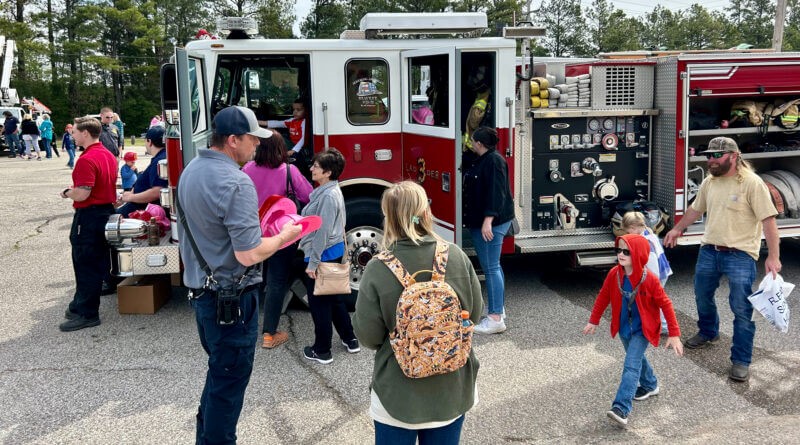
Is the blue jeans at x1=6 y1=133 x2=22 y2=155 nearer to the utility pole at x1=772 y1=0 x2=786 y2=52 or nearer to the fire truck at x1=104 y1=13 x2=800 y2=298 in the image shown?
the fire truck at x1=104 y1=13 x2=800 y2=298

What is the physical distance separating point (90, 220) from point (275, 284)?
1745 millimetres

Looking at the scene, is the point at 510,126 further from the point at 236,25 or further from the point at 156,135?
the point at 156,135

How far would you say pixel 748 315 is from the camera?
4895mm

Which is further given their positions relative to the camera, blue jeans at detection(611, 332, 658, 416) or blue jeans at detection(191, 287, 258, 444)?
blue jeans at detection(611, 332, 658, 416)

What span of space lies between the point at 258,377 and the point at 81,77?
46.0 metres

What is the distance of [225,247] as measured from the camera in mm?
3273

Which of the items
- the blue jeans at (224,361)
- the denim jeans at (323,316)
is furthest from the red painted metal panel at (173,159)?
the blue jeans at (224,361)

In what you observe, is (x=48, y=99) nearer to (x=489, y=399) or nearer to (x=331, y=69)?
(x=331, y=69)

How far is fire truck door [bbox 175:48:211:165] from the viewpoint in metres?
5.44

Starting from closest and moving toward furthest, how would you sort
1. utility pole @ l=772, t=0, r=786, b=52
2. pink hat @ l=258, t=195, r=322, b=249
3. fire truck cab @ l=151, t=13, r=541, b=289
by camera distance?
pink hat @ l=258, t=195, r=322, b=249
fire truck cab @ l=151, t=13, r=541, b=289
utility pole @ l=772, t=0, r=786, b=52

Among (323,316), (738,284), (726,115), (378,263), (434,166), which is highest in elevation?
(726,115)

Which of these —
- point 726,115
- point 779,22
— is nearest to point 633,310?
point 726,115

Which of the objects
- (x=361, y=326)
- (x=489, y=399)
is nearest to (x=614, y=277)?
(x=489, y=399)

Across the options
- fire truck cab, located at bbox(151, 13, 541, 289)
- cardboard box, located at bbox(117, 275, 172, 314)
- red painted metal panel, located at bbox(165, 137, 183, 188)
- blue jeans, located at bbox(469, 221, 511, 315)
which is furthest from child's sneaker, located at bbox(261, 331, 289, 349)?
blue jeans, located at bbox(469, 221, 511, 315)
